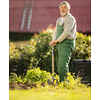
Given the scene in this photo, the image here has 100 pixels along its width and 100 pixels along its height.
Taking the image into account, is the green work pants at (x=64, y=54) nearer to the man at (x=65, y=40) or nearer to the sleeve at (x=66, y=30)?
the man at (x=65, y=40)

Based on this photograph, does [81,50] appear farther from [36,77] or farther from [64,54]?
[36,77]

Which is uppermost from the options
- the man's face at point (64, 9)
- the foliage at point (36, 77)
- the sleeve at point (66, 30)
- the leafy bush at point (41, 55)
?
the man's face at point (64, 9)

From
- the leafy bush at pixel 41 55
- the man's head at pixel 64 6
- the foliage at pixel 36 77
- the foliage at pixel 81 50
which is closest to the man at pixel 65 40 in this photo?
the man's head at pixel 64 6

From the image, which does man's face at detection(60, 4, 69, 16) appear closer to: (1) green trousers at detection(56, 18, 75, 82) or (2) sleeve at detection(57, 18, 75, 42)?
(2) sleeve at detection(57, 18, 75, 42)

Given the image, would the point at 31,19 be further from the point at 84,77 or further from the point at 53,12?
the point at 84,77

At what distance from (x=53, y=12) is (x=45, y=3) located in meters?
0.95

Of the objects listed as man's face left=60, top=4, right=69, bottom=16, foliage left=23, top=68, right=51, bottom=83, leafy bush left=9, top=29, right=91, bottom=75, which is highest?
man's face left=60, top=4, right=69, bottom=16

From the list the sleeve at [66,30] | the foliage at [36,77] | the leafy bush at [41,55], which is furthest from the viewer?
the leafy bush at [41,55]

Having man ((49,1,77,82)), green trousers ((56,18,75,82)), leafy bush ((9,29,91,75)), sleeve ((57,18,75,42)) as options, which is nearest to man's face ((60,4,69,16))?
man ((49,1,77,82))

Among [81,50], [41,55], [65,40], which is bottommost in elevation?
[41,55]

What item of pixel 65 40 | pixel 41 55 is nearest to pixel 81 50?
pixel 41 55

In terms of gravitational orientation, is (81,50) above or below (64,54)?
above

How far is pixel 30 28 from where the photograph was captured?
1127cm

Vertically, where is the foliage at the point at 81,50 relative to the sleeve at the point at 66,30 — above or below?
below
